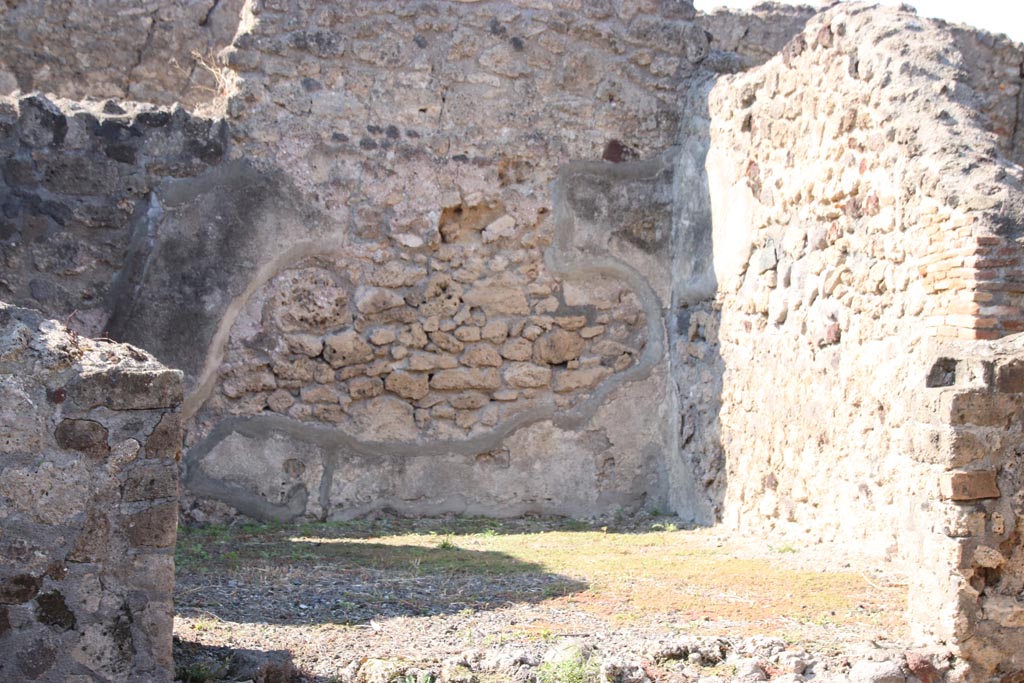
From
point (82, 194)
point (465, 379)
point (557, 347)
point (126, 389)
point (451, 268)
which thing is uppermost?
point (82, 194)

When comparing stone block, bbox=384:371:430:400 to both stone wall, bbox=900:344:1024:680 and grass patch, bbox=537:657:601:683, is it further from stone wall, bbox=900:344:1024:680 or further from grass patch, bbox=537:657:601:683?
stone wall, bbox=900:344:1024:680

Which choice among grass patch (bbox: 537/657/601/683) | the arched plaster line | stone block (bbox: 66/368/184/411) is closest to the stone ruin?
the arched plaster line

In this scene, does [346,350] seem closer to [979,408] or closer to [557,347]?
[557,347]

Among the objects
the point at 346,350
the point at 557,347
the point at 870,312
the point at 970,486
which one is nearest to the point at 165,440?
the point at 970,486

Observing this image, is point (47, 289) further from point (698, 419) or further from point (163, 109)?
point (698, 419)

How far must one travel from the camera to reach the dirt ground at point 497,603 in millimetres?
3584

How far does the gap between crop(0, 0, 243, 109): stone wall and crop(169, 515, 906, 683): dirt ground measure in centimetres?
377

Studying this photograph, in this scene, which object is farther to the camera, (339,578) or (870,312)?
(870,312)

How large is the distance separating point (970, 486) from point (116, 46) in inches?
265

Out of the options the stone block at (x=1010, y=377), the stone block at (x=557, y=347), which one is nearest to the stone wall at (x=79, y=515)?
the stone block at (x=1010, y=377)

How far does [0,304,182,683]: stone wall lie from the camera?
300 centimetres

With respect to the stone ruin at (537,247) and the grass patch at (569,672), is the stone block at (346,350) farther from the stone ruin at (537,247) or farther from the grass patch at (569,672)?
the grass patch at (569,672)

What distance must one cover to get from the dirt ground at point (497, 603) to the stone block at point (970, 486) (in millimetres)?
557

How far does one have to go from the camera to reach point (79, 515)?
9.98ft
